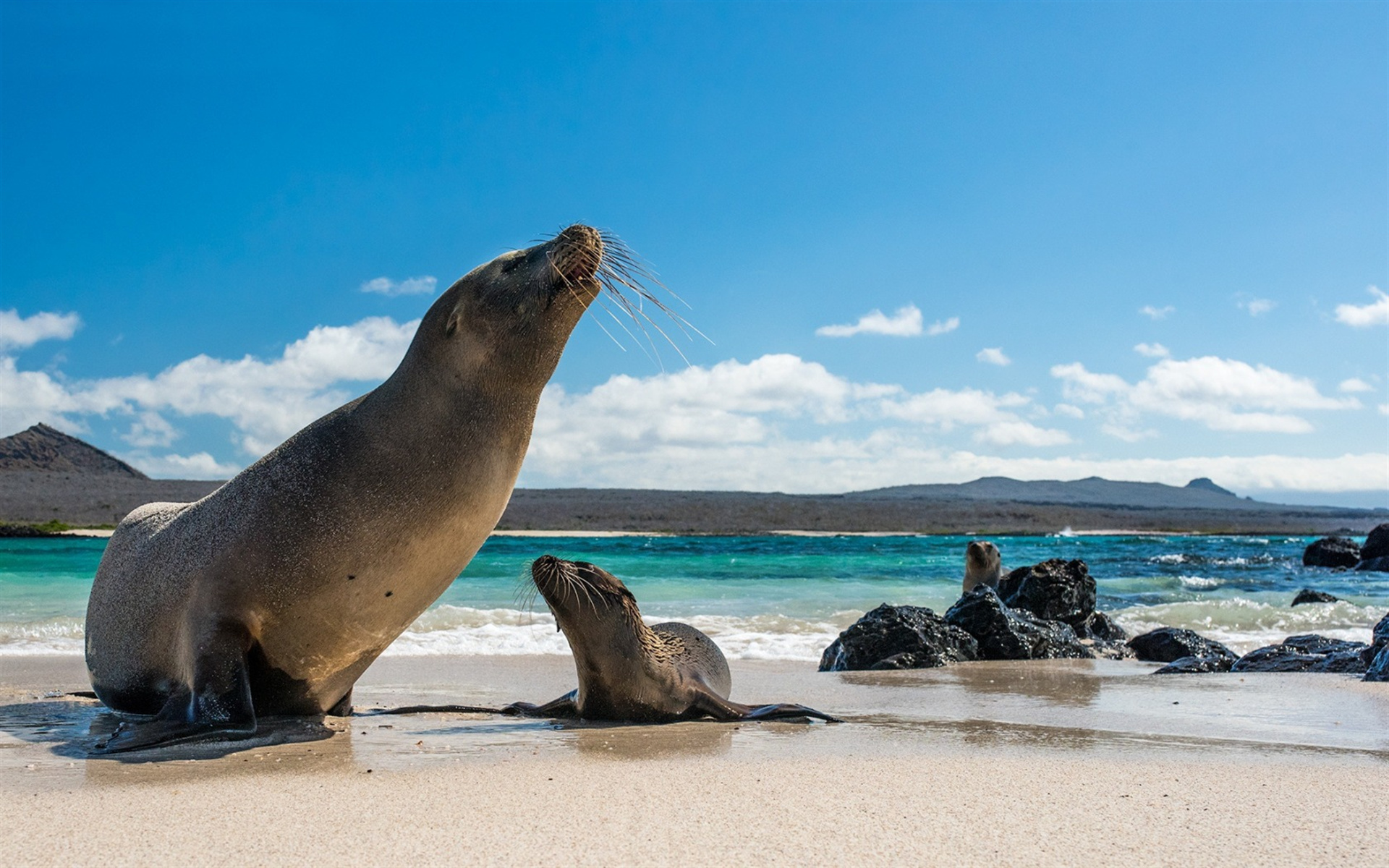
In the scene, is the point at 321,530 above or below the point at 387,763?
above

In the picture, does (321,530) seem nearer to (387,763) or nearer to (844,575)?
(387,763)

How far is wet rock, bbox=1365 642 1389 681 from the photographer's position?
284 inches

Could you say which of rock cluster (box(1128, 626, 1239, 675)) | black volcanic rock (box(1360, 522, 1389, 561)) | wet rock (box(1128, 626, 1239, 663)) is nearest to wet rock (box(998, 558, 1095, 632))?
rock cluster (box(1128, 626, 1239, 675))

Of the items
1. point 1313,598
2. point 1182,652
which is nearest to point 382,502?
point 1182,652

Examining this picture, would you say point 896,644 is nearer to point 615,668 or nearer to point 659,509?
point 615,668

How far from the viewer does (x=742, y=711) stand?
5.41 metres

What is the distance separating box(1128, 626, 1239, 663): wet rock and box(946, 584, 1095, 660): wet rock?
1.80 ft

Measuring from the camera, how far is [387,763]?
394cm

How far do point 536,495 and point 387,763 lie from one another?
2547 inches

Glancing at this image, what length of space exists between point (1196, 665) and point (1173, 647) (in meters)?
1.31

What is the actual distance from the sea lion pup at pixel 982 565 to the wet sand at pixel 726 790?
717 centimetres

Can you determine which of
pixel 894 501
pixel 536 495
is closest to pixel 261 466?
pixel 536 495

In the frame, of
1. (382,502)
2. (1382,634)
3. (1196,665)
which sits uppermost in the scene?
(382,502)

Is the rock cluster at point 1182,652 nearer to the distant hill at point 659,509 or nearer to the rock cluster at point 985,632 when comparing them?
the rock cluster at point 985,632
